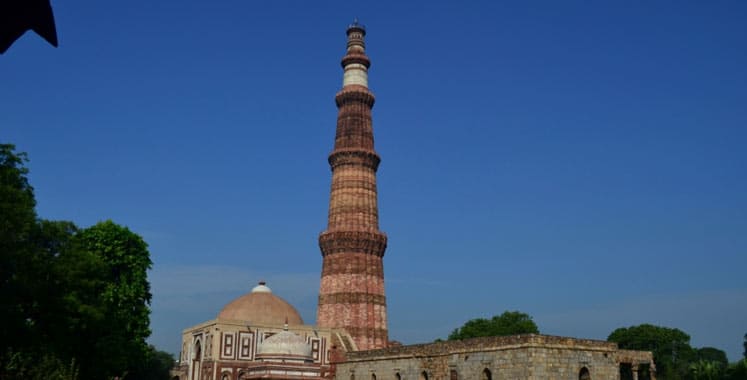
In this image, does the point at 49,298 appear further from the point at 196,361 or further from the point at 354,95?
the point at 354,95

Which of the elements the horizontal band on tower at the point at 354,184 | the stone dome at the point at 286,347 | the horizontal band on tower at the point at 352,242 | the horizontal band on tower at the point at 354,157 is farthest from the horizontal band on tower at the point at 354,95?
the stone dome at the point at 286,347

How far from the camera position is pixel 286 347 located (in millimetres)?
35562

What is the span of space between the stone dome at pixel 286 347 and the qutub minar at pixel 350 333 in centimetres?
6

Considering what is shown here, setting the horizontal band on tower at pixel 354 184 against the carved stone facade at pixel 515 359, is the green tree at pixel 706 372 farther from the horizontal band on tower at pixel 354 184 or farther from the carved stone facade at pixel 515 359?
the horizontal band on tower at pixel 354 184

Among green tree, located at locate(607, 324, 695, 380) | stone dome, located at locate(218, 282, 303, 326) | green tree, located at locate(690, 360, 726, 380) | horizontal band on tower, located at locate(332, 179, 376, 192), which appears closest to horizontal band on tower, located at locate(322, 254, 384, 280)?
stone dome, located at locate(218, 282, 303, 326)

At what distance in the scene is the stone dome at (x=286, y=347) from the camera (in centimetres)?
3538

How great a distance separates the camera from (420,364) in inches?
1227

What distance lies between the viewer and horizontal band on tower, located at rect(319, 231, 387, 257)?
4588 cm

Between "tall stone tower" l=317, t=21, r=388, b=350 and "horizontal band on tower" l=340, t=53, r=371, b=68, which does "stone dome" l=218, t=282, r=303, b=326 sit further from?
"horizontal band on tower" l=340, t=53, r=371, b=68

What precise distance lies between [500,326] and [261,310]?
76.0 feet

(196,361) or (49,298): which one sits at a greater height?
(49,298)

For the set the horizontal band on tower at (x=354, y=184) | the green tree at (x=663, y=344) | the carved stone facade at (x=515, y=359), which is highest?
the horizontal band on tower at (x=354, y=184)

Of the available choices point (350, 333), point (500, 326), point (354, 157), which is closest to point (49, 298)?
point (350, 333)

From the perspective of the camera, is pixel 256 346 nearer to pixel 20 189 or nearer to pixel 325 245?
pixel 325 245
